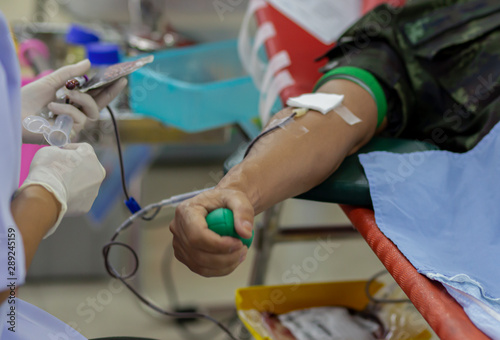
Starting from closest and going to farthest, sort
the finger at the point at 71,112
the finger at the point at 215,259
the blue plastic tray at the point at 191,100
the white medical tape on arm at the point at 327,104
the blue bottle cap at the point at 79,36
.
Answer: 1. the finger at the point at 215,259
2. the finger at the point at 71,112
3. the white medical tape on arm at the point at 327,104
4. the blue plastic tray at the point at 191,100
5. the blue bottle cap at the point at 79,36

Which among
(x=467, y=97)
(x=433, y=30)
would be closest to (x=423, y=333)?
(x=467, y=97)

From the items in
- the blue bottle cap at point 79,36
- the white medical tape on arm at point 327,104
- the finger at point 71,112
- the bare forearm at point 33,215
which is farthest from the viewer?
the blue bottle cap at point 79,36

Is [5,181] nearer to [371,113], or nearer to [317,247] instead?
[371,113]

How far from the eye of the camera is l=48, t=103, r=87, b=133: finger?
29.6 inches

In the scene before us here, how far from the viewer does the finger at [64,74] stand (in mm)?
799

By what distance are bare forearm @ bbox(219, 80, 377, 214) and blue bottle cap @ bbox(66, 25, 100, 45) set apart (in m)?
0.78

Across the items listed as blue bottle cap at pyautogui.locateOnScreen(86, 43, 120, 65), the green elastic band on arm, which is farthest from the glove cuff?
blue bottle cap at pyautogui.locateOnScreen(86, 43, 120, 65)

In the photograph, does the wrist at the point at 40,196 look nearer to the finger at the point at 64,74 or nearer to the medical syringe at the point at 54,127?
the medical syringe at the point at 54,127

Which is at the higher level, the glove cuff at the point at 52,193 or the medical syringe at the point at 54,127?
the medical syringe at the point at 54,127

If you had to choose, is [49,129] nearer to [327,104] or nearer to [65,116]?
[65,116]

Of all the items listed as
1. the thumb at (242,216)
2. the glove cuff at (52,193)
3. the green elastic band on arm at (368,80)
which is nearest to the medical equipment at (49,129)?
the glove cuff at (52,193)

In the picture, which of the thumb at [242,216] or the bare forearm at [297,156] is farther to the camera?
the bare forearm at [297,156]

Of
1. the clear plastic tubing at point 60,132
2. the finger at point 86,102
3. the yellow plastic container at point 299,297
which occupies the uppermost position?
the finger at point 86,102

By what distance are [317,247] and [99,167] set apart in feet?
4.92
